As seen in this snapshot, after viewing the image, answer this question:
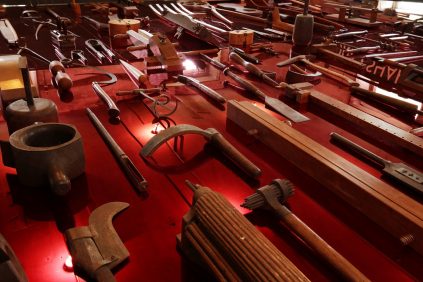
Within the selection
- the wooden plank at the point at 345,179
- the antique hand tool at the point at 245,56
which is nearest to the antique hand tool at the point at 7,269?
the wooden plank at the point at 345,179

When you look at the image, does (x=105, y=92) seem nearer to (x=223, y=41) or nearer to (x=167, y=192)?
(x=167, y=192)

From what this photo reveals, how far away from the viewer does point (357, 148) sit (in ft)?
Result: 5.25

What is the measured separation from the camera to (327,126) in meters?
1.86

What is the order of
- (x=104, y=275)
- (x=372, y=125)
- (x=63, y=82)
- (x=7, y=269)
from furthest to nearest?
(x=63, y=82) < (x=372, y=125) < (x=104, y=275) < (x=7, y=269)

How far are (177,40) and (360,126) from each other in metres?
1.90

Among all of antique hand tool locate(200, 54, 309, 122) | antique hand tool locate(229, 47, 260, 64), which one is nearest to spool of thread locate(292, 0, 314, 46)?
antique hand tool locate(229, 47, 260, 64)

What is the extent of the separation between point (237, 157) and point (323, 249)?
0.52 meters

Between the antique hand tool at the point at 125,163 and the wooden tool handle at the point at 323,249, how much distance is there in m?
0.51

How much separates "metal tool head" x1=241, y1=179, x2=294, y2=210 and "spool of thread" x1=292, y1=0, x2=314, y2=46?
86.3 inches

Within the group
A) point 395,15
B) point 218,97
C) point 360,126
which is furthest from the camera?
point 395,15

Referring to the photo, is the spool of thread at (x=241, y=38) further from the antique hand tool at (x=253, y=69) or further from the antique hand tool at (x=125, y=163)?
the antique hand tool at (x=125, y=163)

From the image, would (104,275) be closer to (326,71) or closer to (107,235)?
(107,235)

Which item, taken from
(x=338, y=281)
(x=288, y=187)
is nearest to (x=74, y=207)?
(x=288, y=187)

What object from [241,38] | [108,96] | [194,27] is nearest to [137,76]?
[108,96]
